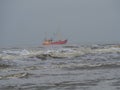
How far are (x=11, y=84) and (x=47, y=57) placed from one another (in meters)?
22.7

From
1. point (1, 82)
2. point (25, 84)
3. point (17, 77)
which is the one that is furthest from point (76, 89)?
point (17, 77)

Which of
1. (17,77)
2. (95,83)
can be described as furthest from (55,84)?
(17,77)

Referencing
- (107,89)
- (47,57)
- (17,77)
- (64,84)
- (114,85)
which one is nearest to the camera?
(107,89)

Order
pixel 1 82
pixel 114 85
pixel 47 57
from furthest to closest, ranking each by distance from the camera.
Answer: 1. pixel 47 57
2. pixel 1 82
3. pixel 114 85

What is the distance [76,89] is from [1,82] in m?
4.62

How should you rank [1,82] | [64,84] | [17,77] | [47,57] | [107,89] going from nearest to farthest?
[107,89] → [64,84] → [1,82] → [17,77] → [47,57]

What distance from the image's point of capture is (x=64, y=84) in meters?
15.5

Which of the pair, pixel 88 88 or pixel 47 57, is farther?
pixel 47 57

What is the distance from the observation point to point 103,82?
15.6 metres

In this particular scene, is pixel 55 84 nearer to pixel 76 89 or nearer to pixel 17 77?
pixel 76 89

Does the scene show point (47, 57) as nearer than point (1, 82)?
No

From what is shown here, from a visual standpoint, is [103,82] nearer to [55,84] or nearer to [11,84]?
[55,84]

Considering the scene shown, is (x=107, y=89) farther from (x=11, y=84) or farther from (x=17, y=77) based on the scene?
(x=17, y=77)

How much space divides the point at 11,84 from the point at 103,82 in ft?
13.6
